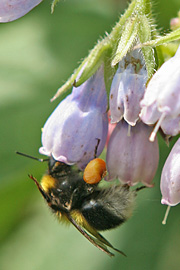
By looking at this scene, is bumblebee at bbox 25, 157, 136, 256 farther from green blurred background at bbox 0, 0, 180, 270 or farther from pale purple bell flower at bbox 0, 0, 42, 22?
green blurred background at bbox 0, 0, 180, 270

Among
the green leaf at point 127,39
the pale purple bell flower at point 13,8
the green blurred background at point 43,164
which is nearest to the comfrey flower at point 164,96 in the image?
the green leaf at point 127,39

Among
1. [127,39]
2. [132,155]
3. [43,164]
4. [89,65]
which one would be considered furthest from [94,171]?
[43,164]

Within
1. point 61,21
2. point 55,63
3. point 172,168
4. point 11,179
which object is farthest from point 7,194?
point 172,168

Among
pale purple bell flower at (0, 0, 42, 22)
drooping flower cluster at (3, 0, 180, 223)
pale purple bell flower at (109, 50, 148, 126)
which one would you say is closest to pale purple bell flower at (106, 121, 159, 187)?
drooping flower cluster at (3, 0, 180, 223)

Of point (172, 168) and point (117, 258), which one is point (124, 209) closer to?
point (172, 168)

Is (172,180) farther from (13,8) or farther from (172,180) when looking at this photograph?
(13,8)
